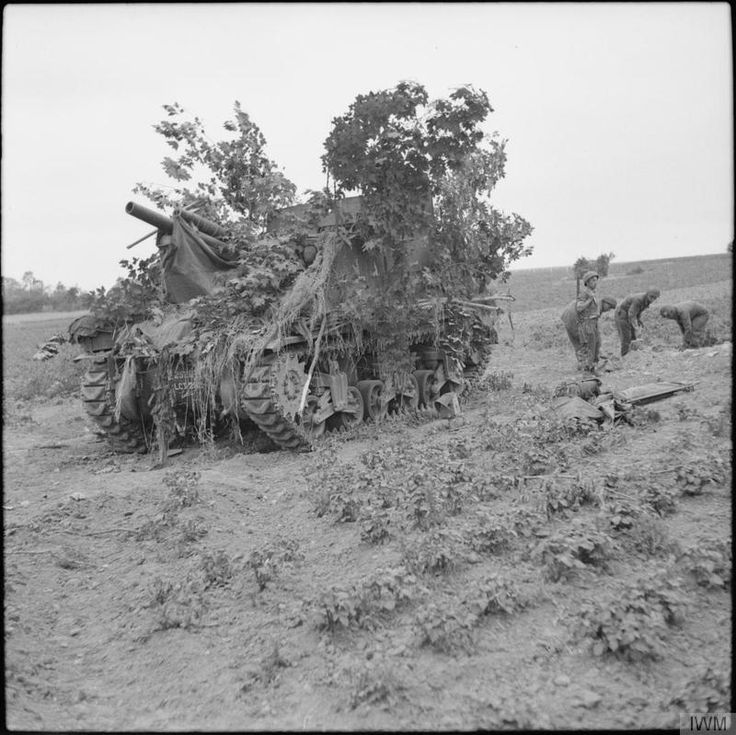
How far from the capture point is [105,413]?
10.9 metres

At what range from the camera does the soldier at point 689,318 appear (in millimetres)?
14930

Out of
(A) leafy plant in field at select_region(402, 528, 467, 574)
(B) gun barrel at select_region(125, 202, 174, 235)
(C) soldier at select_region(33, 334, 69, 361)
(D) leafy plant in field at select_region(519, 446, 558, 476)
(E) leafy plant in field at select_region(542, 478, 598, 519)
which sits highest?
(B) gun barrel at select_region(125, 202, 174, 235)

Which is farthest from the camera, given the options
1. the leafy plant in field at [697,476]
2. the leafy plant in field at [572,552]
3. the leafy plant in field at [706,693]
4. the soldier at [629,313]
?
the soldier at [629,313]

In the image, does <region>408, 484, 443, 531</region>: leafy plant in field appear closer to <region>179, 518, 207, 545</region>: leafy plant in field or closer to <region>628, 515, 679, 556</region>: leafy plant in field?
<region>628, 515, 679, 556</region>: leafy plant in field

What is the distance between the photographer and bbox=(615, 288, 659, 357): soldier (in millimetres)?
15852

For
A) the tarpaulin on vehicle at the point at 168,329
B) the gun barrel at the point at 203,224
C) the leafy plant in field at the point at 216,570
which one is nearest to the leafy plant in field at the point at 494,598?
the leafy plant in field at the point at 216,570

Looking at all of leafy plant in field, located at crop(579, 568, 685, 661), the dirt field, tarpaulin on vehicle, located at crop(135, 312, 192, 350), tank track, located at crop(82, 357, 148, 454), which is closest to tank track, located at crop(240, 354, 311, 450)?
the dirt field

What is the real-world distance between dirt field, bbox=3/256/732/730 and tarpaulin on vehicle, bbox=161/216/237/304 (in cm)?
306

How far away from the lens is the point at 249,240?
1144cm

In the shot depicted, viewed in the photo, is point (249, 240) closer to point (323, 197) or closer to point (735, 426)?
point (323, 197)

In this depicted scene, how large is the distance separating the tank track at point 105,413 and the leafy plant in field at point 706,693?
8.98 metres

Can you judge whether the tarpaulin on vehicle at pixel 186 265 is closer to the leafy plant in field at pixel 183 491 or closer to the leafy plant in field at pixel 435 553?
the leafy plant in field at pixel 183 491

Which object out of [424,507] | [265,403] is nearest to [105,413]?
[265,403]

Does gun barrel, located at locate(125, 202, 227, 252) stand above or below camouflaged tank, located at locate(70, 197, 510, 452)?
above
